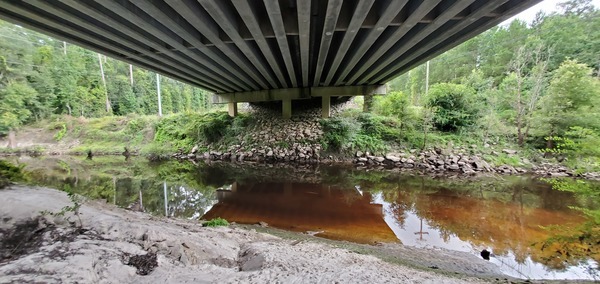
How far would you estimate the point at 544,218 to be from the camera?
5.48m

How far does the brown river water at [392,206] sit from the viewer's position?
399 centimetres

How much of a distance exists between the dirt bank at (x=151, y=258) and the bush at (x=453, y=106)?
1029 centimetres

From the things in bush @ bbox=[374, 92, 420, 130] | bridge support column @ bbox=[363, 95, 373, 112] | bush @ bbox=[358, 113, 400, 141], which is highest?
bridge support column @ bbox=[363, 95, 373, 112]

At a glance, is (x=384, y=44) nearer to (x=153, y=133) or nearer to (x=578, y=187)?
(x=578, y=187)

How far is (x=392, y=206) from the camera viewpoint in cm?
659

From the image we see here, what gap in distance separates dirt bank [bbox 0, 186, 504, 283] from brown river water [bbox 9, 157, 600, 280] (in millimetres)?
1317

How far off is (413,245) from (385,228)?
0.78 m

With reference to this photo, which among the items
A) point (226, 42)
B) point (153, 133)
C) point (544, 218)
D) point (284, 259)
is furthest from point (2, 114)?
point (544, 218)

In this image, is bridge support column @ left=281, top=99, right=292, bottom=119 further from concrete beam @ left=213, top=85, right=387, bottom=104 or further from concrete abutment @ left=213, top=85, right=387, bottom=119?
concrete beam @ left=213, top=85, right=387, bottom=104

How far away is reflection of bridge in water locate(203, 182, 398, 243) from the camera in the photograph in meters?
5.14

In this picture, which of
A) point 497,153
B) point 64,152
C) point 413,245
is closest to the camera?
point 413,245

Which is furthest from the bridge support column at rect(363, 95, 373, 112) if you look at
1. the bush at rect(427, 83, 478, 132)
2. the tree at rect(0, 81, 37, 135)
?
the tree at rect(0, 81, 37, 135)

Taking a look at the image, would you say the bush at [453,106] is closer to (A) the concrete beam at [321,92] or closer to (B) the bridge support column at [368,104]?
(A) the concrete beam at [321,92]

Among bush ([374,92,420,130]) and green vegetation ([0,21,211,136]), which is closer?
bush ([374,92,420,130])
